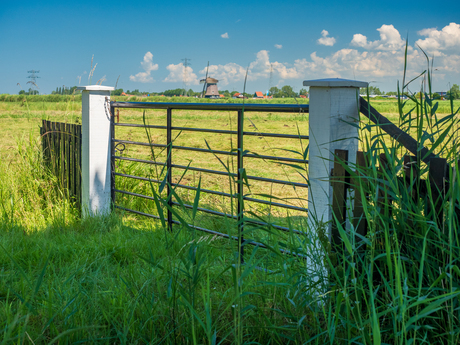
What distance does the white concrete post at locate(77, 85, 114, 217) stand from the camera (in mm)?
4477

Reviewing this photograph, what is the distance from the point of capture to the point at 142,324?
1688mm

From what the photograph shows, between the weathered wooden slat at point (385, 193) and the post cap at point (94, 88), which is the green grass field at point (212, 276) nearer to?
the weathered wooden slat at point (385, 193)

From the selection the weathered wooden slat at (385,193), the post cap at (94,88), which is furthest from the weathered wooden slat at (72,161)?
the weathered wooden slat at (385,193)

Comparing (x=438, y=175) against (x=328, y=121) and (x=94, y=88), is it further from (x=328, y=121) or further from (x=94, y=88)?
(x=94, y=88)

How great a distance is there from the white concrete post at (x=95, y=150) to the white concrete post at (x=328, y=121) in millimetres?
2828

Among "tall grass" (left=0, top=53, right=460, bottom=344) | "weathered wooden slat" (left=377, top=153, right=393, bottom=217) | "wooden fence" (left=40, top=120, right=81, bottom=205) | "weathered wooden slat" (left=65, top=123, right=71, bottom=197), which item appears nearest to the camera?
"tall grass" (left=0, top=53, right=460, bottom=344)

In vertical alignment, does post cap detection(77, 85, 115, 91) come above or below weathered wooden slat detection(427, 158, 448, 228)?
above

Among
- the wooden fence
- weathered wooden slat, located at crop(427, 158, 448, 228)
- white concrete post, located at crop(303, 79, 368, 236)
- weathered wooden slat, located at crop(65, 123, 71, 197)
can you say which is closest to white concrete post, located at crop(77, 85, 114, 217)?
the wooden fence

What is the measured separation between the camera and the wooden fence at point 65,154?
4.77 m

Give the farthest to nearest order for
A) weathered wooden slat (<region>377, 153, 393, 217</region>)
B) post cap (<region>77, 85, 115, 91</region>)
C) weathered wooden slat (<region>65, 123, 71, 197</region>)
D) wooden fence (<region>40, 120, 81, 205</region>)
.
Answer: weathered wooden slat (<region>65, 123, 71, 197</region>)
wooden fence (<region>40, 120, 81, 205</region>)
post cap (<region>77, 85, 115, 91</region>)
weathered wooden slat (<region>377, 153, 393, 217</region>)

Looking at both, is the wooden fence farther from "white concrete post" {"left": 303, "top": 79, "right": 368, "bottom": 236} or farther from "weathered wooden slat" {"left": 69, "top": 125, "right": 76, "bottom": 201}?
"white concrete post" {"left": 303, "top": 79, "right": 368, "bottom": 236}

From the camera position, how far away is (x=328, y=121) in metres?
2.44

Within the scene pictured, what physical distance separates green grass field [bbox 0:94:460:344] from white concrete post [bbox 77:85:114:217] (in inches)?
10.1

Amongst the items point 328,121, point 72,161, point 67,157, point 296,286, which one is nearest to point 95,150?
point 72,161
